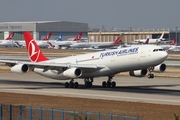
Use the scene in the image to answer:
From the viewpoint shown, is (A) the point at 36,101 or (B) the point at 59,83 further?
(B) the point at 59,83

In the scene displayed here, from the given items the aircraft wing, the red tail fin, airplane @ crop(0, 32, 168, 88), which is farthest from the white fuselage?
the red tail fin

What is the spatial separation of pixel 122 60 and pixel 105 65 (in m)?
2.42

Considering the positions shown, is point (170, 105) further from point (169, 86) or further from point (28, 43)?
point (28, 43)

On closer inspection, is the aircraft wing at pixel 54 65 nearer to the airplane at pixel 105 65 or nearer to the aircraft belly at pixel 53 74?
the airplane at pixel 105 65

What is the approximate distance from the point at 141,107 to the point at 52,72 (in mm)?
21043

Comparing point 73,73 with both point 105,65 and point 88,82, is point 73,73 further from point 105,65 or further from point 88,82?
point 88,82

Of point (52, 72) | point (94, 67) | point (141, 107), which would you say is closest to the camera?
point (141, 107)

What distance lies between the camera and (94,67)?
193 ft

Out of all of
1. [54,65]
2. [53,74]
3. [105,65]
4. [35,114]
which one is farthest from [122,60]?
[35,114]

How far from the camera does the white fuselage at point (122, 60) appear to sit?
55.6 m

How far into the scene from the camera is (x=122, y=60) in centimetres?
5738

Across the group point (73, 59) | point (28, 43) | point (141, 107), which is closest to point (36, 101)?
point (141, 107)

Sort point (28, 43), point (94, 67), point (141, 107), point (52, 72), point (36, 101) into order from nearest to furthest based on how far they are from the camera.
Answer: point (141, 107), point (36, 101), point (94, 67), point (52, 72), point (28, 43)

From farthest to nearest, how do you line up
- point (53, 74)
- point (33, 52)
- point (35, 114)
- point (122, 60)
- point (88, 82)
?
point (33, 52) < point (53, 74) < point (88, 82) < point (122, 60) < point (35, 114)
